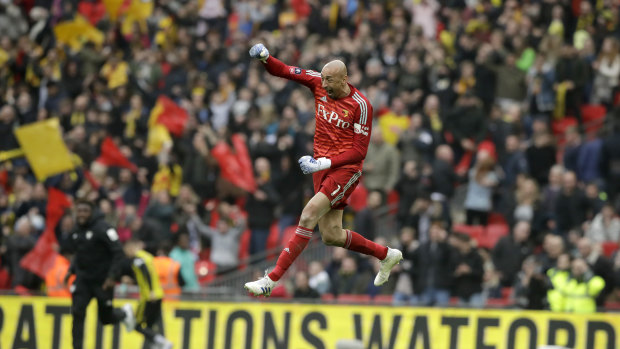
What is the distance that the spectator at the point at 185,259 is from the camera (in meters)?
17.8

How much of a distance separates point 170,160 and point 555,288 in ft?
26.9

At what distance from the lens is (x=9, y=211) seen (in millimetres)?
21172

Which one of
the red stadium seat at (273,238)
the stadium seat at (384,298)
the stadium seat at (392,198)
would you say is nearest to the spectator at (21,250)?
the red stadium seat at (273,238)

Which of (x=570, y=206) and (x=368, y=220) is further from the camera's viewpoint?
(x=368, y=220)

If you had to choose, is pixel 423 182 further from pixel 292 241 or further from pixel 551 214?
pixel 292 241

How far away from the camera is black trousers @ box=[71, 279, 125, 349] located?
15.4 metres

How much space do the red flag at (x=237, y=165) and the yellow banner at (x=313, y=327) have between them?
3.97 m

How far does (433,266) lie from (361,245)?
16.5 ft

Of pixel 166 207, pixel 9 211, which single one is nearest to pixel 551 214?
pixel 166 207

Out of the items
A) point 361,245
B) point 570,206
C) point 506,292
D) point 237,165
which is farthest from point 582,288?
point 237,165

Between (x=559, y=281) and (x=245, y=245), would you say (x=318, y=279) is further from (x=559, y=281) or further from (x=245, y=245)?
(x=559, y=281)

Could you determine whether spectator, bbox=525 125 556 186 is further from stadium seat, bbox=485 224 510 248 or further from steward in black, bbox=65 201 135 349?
steward in black, bbox=65 201 135 349

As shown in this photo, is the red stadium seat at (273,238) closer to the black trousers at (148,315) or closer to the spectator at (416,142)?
the spectator at (416,142)

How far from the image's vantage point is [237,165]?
20.5 meters
